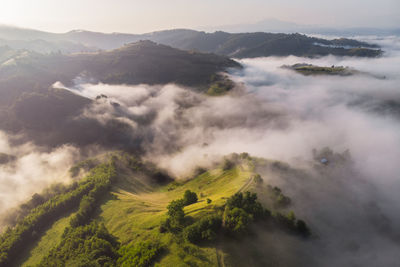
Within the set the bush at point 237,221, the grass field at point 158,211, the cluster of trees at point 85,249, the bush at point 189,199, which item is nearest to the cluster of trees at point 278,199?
the grass field at point 158,211

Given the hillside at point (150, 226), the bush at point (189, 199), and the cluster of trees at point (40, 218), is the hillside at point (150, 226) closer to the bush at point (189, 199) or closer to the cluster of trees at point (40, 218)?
the cluster of trees at point (40, 218)

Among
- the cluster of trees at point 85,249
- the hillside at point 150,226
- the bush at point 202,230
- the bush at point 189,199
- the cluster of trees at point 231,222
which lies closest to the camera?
the hillside at point 150,226

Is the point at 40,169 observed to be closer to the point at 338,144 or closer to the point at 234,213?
the point at 234,213

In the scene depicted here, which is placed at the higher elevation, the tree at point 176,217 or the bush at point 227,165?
the tree at point 176,217

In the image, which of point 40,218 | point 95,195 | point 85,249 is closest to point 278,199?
point 85,249

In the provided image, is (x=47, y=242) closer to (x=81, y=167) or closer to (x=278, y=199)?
(x=81, y=167)

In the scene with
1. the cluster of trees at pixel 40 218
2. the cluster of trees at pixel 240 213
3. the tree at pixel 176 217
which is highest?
the cluster of trees at pixel 240 213
